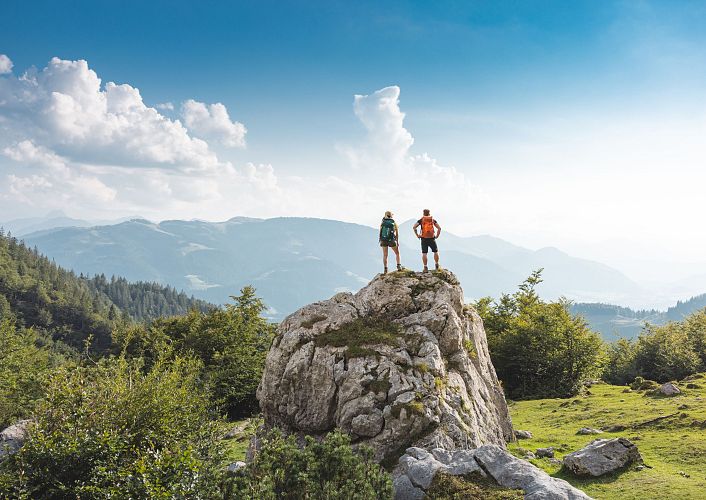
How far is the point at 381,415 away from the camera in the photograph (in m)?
19.0

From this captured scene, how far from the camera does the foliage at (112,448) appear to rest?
12.4m

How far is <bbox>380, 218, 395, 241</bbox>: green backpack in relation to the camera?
28577 millimetres

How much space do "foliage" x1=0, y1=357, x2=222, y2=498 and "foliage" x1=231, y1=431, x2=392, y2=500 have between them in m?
1.24

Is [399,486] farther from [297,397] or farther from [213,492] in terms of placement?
[297,397]

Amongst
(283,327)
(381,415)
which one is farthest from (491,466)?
(283,327)

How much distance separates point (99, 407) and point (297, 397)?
8.77m

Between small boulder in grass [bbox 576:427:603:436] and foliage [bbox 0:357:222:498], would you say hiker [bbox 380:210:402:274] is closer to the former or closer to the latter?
foliage [bbox 0:357:222:498]

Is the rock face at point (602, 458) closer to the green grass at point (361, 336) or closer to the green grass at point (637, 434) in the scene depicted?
the green grass at point (637, 434)

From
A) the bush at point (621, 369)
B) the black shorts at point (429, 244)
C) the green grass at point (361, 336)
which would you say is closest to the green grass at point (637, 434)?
the green grass at point (361, 336)

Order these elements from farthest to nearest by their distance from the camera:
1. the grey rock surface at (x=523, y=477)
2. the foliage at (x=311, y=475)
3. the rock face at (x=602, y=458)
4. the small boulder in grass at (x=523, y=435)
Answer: the small boulder in grass at (x=523, y=435), the rock face at (x=602, y=458), the grey rock surface at (x=523, y=477), the foliage at (x=311, y=475)

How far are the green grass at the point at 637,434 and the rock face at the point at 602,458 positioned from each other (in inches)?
13.6

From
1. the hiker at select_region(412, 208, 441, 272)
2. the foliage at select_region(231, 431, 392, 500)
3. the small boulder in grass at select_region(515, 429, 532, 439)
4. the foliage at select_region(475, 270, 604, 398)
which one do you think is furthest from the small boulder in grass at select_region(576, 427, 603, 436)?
the foliage at select_region(475, 270, 604, 398)

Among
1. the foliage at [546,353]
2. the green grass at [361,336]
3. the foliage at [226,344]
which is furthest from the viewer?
the foliage at [546,353]

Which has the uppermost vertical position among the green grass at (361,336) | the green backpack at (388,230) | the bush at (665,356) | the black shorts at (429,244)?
the green backpack at (388,230)
